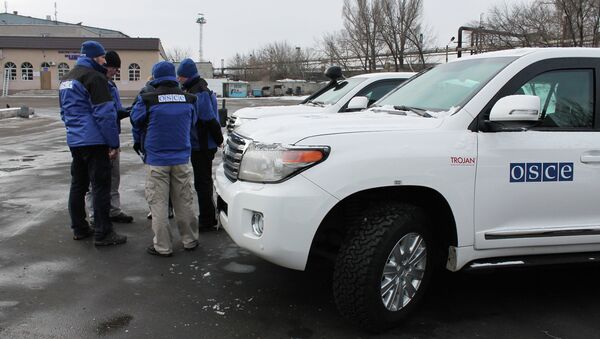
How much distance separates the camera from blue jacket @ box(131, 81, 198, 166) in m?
4.71

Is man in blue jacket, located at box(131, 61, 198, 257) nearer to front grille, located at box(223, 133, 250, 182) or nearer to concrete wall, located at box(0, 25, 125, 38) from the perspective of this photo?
front grille, located at box(223, 133, 250, 182)

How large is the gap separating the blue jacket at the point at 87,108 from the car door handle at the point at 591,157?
4.03m

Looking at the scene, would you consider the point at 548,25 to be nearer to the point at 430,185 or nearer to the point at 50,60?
the point at 430,185

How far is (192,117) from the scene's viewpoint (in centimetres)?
514

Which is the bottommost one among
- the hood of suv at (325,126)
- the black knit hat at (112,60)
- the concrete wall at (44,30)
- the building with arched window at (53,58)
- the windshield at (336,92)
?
the hood of suv at (325,126)

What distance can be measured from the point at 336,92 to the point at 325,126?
495 cm

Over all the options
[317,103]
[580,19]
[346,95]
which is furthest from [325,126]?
[580,19]

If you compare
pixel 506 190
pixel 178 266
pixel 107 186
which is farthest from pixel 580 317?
pixel 107 186

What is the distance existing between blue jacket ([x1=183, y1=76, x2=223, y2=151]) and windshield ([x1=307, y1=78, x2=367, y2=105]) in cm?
271

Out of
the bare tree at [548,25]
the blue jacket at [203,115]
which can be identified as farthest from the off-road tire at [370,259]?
the bare tree at [548,25]

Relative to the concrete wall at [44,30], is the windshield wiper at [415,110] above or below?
below

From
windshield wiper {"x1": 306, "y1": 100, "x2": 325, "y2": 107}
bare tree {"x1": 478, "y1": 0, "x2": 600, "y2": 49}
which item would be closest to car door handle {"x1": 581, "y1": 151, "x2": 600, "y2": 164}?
windshield wiper {"x1": 306, "y1": 100, "x2": 325, "y2": 107}

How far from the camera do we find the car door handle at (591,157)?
3688 millimetres

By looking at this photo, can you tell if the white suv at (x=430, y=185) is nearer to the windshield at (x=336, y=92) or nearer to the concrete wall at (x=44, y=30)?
the windshield at (x=336, y=92)
